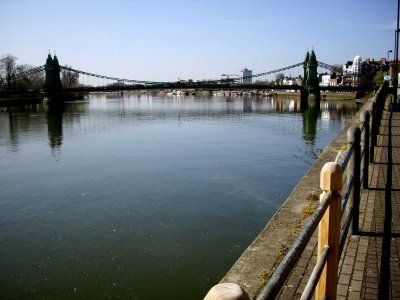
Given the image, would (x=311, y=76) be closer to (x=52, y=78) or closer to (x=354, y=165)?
(x=52, y=78)

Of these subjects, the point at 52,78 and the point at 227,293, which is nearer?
the point at 227,293

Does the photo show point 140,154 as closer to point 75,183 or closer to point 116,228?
point 75,183

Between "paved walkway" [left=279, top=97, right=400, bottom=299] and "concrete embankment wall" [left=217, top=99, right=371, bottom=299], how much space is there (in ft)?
0.96

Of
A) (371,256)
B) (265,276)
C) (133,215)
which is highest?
(371,256)

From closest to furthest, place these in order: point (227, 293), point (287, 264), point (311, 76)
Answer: point (227, 293)
point (287, 264)
point (311, 76)

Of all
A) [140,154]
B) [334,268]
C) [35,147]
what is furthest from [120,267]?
[35,147]

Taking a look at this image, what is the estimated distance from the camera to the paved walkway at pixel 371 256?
331cm

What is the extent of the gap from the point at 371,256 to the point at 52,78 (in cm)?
7620

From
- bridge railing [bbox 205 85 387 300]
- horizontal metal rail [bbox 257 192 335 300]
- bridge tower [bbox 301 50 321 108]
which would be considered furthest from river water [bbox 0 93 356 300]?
bridge tower [bbox 301 50 321 108]

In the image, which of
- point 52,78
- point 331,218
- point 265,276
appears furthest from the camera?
point 52,78

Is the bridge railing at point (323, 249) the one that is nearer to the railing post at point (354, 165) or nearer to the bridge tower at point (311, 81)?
the railing post at point (354, 165)

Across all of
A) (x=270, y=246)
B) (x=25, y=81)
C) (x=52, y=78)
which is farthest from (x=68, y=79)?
(x=270, y=246)

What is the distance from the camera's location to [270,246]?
4461 millimetres

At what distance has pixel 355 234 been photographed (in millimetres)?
4477
